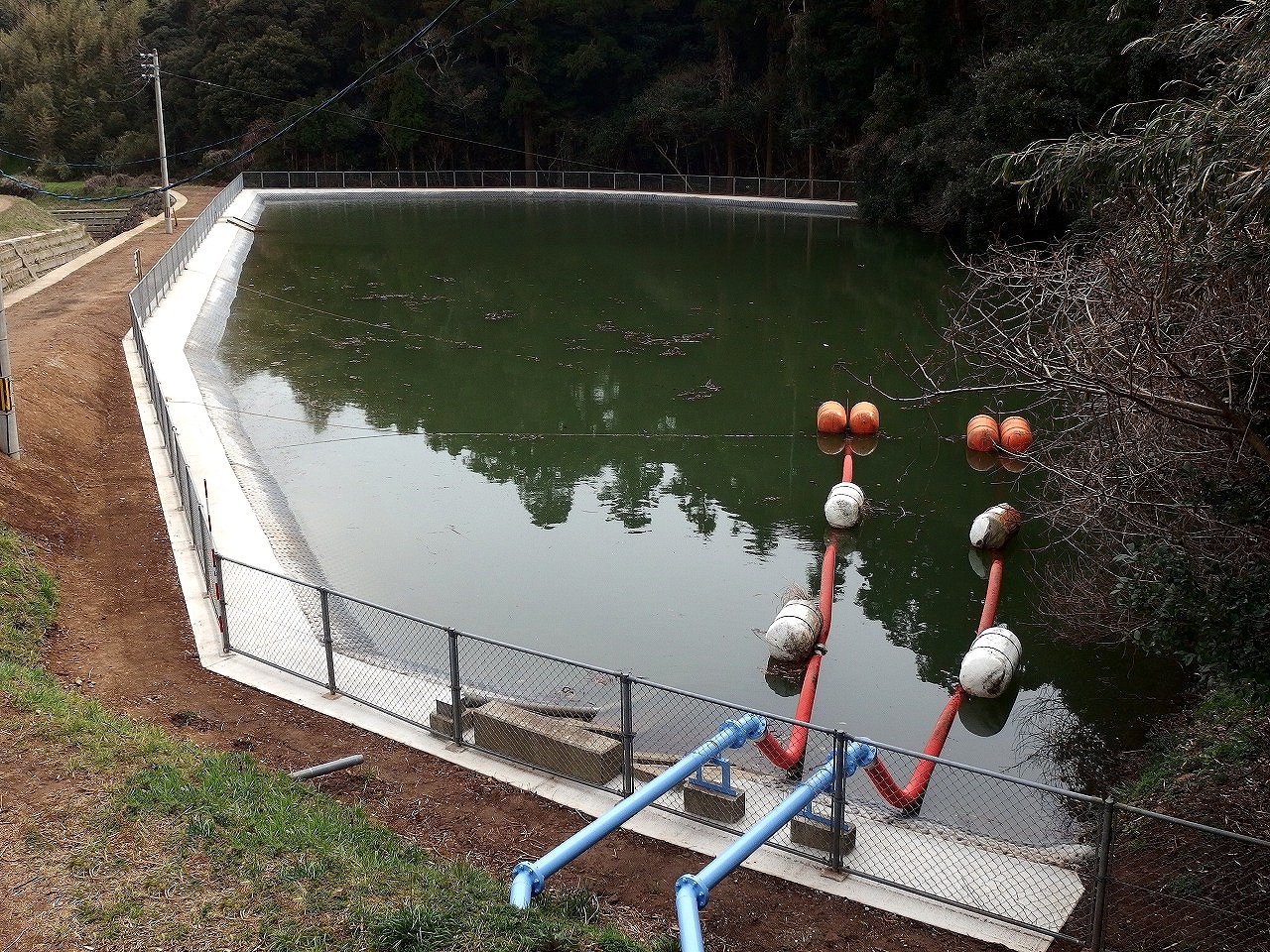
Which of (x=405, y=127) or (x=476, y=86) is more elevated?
(x=476, y=86)

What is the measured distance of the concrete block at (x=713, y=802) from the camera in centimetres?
922

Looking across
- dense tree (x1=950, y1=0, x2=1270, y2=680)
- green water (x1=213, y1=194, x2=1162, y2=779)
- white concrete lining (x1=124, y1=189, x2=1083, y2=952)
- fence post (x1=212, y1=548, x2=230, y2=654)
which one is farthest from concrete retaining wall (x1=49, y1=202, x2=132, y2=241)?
dense tree (x1=950, y1=0, x2=1270, y2=680)

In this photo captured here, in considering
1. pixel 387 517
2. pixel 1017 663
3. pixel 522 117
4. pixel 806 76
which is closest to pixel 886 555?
pixel 1017 663

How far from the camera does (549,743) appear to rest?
9914 millimetres

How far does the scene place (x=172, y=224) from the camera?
48.5m

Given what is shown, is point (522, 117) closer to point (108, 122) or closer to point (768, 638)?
point (108, 122)

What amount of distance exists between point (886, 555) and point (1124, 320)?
937 centimetres

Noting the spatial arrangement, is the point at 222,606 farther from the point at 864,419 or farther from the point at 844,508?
the point at 864,419

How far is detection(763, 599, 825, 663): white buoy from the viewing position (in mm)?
14086

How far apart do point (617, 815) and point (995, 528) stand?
11.2 m

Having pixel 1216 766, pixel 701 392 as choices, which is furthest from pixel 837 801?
pixel 701 392

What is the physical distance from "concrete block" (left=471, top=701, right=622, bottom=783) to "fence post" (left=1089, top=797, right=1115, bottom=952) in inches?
150

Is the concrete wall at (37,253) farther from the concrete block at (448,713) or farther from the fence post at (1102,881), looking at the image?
the fence post at (1102,881)

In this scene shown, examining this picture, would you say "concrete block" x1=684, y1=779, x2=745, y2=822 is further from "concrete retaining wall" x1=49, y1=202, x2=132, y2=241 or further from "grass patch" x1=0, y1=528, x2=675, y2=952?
"concrete retaining wall" x1=49, y1=202, x2=132, y2=241
